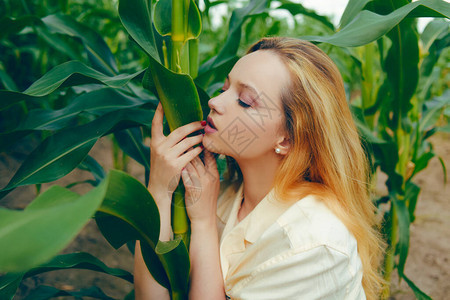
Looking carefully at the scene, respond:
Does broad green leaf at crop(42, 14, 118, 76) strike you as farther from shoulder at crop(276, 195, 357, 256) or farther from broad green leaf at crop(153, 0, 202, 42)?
shoulder at crop(276, 195, 357, 256)

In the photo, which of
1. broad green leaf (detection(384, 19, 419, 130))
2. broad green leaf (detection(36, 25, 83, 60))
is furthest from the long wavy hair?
broad green leaf (detection(36, 25, 83, 60))

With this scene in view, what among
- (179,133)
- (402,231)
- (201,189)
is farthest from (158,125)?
(402,231)

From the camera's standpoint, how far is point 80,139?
81cm

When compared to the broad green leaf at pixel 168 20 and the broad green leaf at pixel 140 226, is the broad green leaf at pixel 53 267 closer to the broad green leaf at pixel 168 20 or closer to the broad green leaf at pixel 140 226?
the broad green leaf at pixel 140 226

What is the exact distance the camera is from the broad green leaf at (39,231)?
0.27m

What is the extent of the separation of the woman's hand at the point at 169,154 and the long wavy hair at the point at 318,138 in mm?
207

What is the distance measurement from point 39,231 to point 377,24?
671mm

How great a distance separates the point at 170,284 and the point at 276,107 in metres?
0.46

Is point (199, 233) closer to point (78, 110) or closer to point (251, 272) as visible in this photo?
point (251, 272)

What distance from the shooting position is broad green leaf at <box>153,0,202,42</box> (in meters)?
0.65

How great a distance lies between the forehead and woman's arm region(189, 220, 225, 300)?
322 millimetres

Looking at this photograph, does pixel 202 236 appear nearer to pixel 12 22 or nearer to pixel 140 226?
pixel 140 226

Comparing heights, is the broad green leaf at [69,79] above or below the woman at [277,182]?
above

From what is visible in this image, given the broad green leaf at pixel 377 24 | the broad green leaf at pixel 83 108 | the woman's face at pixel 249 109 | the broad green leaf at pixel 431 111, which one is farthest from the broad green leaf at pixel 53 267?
the broad green leaf at pixel 431 111
